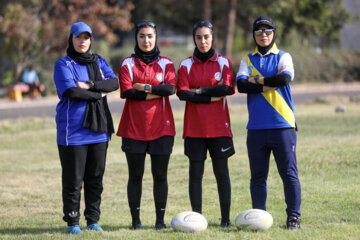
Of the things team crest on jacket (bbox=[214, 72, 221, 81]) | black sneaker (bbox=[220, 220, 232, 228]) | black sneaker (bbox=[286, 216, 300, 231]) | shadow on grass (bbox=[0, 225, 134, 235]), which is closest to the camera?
black sneaker (bbox=[286, 216, 300, 231])

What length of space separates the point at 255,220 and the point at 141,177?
127 cm

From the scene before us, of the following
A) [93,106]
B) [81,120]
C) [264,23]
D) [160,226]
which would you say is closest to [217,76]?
[264,23]

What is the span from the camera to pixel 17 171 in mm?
11219

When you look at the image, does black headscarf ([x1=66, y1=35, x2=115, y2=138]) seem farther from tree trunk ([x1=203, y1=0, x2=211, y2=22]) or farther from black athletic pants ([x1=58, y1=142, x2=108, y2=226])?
tree trunk ([x1=203, y1=0, x2=211, y2=22])

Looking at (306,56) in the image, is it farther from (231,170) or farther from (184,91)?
(184,91)

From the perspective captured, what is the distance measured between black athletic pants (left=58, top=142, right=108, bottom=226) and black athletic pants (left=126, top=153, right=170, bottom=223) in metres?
0.33

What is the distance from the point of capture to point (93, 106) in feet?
20.7

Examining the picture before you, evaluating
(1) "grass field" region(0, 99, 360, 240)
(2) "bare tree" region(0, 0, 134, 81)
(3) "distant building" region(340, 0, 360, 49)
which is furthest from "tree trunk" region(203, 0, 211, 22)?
(1) "grass field" region(0, 99, 360, 240)

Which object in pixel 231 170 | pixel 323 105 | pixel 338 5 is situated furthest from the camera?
pixel 338 5

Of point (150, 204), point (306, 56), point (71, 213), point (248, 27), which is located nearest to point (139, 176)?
point (71, 213)

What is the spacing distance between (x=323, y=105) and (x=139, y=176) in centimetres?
1619

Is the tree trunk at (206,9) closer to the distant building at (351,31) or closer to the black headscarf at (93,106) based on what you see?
the distant building at (351,31)

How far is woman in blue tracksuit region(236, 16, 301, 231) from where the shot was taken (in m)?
6.12

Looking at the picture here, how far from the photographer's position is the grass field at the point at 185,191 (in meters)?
6.36
